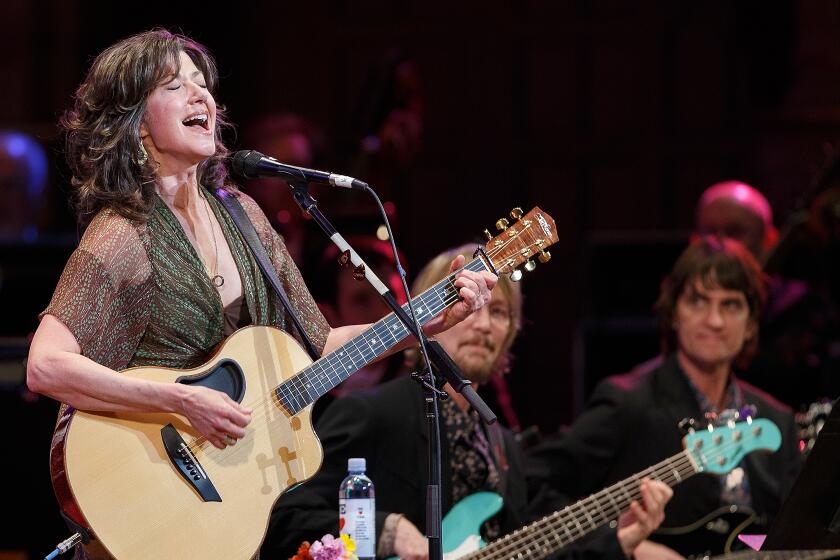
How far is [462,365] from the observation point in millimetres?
4285

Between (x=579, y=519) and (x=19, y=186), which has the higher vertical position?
(x=19, y=186)

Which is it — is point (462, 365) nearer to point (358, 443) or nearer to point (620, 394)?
point (358, 443)

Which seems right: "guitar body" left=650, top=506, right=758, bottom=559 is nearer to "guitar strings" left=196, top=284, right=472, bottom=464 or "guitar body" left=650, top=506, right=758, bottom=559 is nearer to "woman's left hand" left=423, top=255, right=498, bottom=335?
"woman's left hand" left=423, top=255, right=498, bottom=335

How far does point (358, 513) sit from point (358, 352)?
52 cm

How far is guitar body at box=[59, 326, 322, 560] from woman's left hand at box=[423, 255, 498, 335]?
40cm

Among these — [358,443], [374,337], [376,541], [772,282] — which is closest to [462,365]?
[358,443]

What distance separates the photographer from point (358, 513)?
347 centimetres

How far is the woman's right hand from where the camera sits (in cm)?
298

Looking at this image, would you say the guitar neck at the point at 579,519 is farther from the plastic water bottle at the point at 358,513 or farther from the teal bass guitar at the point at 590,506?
the plastic water bottle at the point at 358,513

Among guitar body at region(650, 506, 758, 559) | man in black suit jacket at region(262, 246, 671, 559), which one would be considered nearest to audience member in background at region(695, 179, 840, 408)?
guitar body at region(650, 506, 758, 559)

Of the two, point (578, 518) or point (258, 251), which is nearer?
point (258, 251)

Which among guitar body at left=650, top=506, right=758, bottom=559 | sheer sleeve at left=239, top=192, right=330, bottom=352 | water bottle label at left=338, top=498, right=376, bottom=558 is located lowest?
guitar body at left=650, top=506, right=758, bottom=559

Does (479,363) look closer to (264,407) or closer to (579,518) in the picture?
Answer: (579,518)

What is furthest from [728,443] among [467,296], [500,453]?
[467,296]
